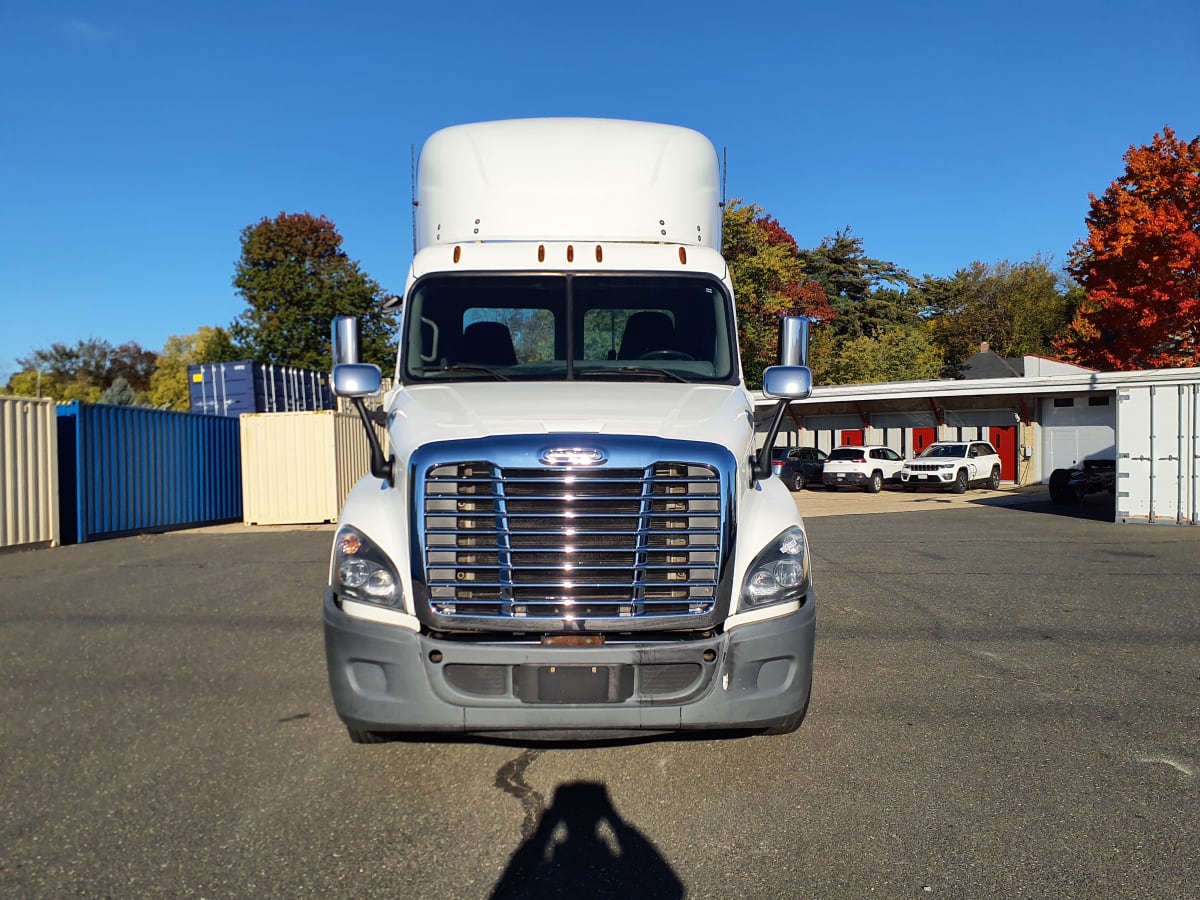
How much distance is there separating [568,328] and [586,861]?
2.82 metres

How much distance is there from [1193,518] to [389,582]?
18.4 m

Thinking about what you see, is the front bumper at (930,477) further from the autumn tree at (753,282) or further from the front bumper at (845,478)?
the autumn tree at (753,282)

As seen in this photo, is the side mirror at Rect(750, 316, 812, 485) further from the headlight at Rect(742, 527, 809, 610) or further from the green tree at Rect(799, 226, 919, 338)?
the green tree at Rect(799, 226, 919, 338)

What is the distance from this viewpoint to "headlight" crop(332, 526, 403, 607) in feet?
13.5

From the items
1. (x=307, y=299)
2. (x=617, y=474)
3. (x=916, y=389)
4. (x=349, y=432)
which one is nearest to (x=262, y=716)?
(x=617, y=474)

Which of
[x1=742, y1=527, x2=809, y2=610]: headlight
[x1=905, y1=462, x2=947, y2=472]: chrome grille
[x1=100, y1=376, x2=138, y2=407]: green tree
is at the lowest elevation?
[x1=905, y1=462, x2=947, y2=472]: chrome grille

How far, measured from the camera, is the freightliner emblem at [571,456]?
4062 millimetres

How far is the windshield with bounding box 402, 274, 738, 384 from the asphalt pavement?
6.40ft

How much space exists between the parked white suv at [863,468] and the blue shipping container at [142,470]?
61.1 ft

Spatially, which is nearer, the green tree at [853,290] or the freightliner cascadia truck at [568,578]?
the freightliner cascadia truck at [568,578]

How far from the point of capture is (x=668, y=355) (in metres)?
5.46

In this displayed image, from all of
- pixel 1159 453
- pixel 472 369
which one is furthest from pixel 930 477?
pixel 472 369

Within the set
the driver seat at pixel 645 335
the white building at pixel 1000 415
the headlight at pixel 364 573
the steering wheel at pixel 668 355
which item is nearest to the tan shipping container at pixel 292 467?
the white building at pixel 1000 415

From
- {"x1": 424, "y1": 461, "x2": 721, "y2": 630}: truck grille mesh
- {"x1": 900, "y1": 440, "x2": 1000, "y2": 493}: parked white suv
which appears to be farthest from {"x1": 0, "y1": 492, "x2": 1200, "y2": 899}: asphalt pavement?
{"x1": 900, "y1": 440, "x2": 1000, "y2": 493}: parked white suv
